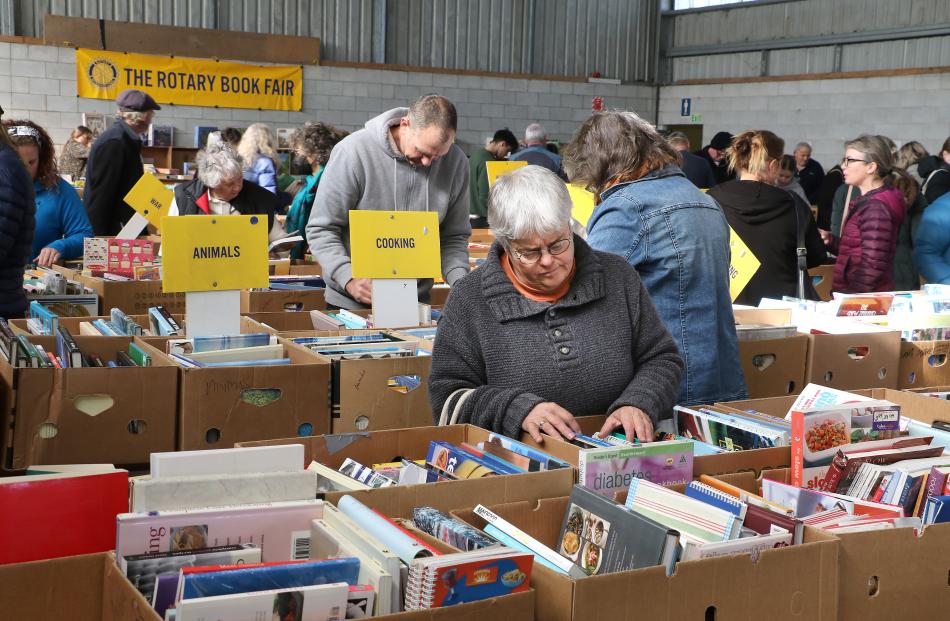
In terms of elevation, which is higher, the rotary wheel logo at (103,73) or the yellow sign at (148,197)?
the rotary wheel logo at (103,73)

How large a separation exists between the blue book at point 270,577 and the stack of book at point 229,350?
4.68ft

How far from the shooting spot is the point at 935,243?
4598mm

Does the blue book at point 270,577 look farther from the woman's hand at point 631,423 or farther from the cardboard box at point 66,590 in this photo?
the woman's hand at point 631,423

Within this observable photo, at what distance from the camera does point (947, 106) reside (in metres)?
11.7

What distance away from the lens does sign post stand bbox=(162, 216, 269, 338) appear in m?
2.79

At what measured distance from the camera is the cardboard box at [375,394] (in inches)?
106

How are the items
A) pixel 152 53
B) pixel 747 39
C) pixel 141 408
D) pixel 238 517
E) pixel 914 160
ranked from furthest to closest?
pixel 747 39, pixel 152 53, pixel 914 160, pixel 141 408, pixel 238 517


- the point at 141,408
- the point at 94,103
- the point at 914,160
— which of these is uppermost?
the point at 94,103

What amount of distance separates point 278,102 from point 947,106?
7999 millimetres

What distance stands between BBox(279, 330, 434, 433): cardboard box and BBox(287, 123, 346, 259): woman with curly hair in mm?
2299

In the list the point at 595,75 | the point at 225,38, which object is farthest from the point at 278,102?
the point at 595,75

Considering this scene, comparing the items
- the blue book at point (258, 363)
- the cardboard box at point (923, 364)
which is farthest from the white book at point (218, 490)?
the cardboard box at point (923, 364)

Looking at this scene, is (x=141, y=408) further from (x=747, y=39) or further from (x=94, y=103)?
(x=747, y=39)

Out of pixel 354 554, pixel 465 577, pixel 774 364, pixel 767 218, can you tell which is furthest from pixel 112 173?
pixel 465 577
